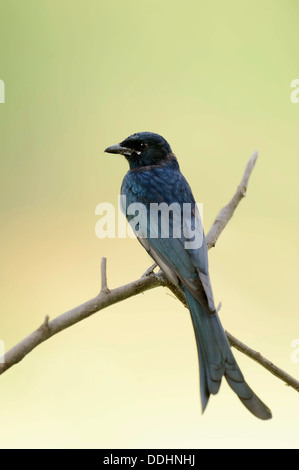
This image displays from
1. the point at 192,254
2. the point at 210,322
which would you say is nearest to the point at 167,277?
the point at 192,254

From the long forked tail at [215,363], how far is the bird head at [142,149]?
3.54 ft

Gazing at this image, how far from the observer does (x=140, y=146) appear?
3256 mm

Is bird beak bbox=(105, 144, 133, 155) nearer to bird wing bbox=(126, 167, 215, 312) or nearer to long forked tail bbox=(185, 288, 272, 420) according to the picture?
bird wing bbox=(126, 167, 215, 312)

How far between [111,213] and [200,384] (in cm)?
163

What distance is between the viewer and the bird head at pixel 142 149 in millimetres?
→ 3234

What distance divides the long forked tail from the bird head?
108 centimetres

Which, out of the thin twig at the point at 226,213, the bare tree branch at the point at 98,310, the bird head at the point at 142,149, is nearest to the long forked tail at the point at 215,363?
the bare tree branch at the point at 98,310

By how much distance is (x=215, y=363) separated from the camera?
7.41ft

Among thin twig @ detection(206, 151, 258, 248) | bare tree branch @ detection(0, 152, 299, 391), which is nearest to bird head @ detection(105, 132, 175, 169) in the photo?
thin twig @ detection(206, 151, 258, 248)

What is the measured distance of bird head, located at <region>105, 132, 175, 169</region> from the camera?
10.6ft

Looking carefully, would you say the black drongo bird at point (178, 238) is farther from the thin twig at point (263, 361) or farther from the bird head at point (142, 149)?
the thin twig at point (263, 361)

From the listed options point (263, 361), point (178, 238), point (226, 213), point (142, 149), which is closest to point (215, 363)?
point (263, 361)

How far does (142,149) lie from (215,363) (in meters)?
1.43

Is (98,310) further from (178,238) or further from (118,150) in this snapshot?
(118,150)
